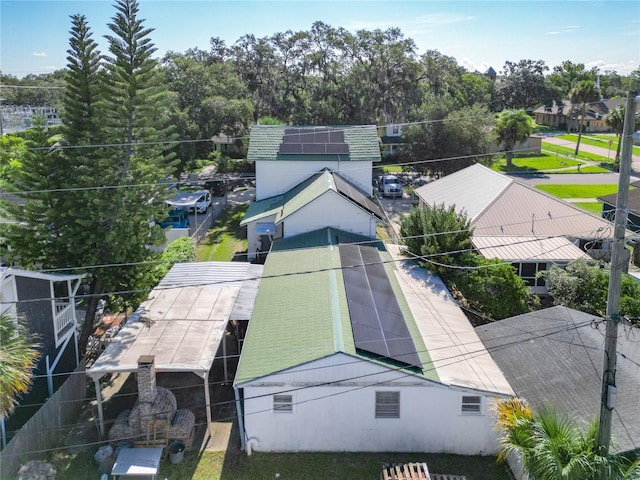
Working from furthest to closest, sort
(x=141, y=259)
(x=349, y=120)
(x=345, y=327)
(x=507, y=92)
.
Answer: (x=507, y=92), (x=349, y=120), (x=141, y=259), (x=345, y=327)

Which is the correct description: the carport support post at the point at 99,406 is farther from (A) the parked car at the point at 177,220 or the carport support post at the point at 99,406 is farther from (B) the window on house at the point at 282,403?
(A) the parked car at the point at 177,220

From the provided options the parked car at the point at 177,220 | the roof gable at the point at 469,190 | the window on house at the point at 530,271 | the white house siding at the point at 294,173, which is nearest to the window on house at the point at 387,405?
the window on house at the point at 530,271

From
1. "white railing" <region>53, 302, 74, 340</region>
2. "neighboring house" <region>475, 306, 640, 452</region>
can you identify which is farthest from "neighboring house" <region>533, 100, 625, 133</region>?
"white railing" <region>53, 302, 74, 340</region>

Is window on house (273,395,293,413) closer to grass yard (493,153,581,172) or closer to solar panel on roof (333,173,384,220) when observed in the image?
solar panel on roof (333,173,384,220)

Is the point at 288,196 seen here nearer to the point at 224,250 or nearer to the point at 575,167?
the point at 224,250

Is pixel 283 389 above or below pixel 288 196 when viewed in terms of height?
below

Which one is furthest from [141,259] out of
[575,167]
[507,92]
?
[507,92]
